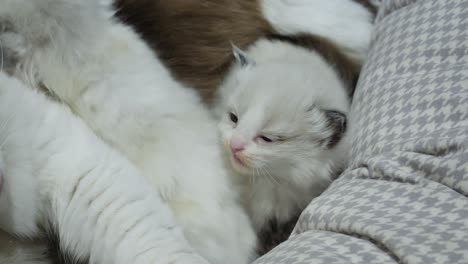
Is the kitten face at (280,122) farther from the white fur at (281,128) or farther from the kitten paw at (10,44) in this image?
the kitten paw at (10,44)

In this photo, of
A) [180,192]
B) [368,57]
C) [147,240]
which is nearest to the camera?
[147,240]

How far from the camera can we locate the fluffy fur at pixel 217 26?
1153mm

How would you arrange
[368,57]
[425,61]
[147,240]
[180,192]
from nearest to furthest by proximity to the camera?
[147,240]
[180,192]
[425,61]
[368,57]

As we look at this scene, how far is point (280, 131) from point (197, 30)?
0.30 m

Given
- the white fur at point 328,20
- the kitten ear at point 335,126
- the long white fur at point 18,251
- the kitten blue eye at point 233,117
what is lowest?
the long white fur at point 18,251

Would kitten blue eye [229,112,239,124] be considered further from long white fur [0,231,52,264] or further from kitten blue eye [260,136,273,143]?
long white fur [0,231,52,264]

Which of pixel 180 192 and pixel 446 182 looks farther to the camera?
pixel 180 192

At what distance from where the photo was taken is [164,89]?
1062 mm

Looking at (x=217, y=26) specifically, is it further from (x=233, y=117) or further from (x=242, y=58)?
(x=233, y=117)

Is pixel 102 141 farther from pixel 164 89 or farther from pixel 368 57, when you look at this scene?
pixel 368 57

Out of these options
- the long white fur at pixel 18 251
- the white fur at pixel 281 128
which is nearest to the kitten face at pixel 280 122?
the white fur at pixel 281 128

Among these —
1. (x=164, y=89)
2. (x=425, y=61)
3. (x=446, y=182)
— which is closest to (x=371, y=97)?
(x=425, y=61)

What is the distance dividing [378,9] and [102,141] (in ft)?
2.53

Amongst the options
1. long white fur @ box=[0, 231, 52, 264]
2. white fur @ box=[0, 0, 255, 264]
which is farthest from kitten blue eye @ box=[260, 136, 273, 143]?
long white fur @ box=[0, 231, 52, 264]
